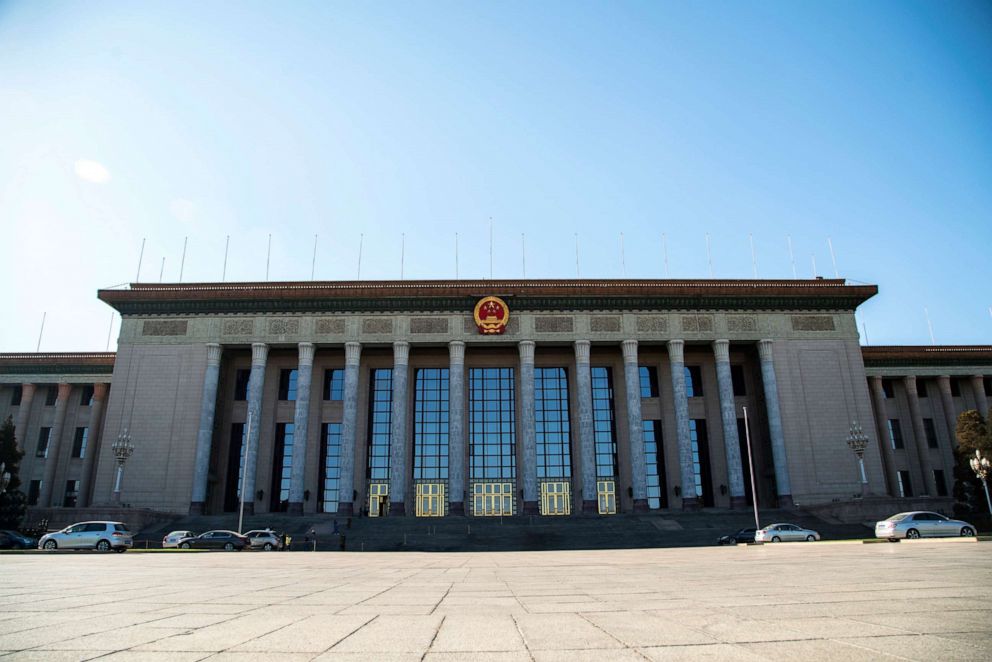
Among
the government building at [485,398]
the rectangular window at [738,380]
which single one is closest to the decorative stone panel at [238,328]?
the government building at [485,398]

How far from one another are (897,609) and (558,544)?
29.9m

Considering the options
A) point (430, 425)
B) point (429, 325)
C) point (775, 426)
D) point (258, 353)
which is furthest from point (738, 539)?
point (258, 353)

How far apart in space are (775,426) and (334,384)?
31.8 meters

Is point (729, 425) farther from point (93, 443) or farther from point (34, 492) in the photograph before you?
point (34, 492)

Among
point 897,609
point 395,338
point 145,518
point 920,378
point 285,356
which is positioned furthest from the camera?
point 920,378

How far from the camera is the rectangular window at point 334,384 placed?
47.9 metres

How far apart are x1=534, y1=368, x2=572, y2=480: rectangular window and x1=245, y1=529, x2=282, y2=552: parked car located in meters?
19.9

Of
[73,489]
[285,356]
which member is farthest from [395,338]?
[73,489]

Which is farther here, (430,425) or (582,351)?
(430,425)

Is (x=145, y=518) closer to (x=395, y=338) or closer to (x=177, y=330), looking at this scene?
(x=177, y=330)

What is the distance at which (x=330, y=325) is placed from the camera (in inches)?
1791

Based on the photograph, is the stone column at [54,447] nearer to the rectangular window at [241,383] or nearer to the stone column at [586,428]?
the rectangular window at [241,383]

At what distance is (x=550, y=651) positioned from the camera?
12.6 ft

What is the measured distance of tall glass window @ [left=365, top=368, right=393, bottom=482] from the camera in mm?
46406
